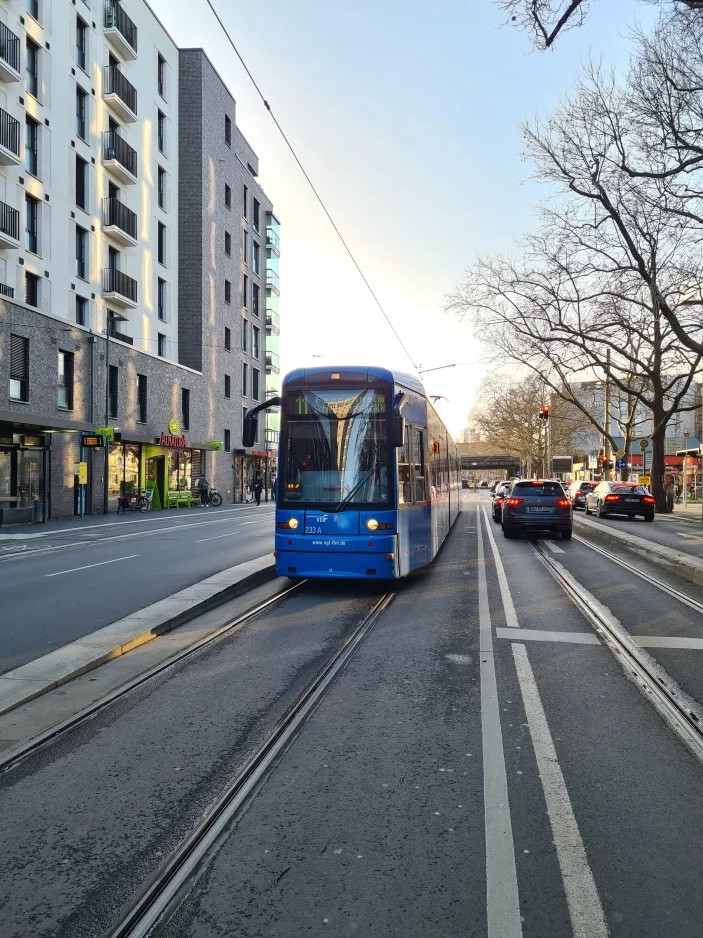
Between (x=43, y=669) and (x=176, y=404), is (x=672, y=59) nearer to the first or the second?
(x=43, y=669)

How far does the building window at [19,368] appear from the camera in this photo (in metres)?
25.7

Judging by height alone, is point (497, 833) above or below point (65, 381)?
below

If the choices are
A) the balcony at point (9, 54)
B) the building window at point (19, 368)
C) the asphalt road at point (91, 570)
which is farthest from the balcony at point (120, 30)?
the asphalt road at point (91, 570)

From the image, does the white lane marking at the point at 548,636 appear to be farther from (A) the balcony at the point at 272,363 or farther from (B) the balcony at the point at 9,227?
(A) the balcony at the point at 272,363

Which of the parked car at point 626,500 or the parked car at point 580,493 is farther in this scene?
the parked car at point 580,493

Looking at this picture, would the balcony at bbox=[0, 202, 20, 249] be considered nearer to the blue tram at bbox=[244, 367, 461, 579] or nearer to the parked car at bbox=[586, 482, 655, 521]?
the blue tram at bbox=[244, 367, 461, 579]

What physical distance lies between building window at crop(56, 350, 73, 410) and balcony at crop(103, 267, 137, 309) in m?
4.92

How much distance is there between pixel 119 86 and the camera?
3447 cm

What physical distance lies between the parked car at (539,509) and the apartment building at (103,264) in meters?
14.9

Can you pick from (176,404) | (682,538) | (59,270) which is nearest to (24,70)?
(59,270)

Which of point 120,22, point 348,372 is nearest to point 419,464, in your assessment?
point 348,372

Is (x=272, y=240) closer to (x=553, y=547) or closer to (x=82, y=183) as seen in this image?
(x=82, y=183)

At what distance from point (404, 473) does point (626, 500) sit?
22.2 meters

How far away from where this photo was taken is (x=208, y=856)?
10.6 feet
